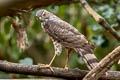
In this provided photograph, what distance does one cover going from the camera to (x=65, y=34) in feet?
7.48

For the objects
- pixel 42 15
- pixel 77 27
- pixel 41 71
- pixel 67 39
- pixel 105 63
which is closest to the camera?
pixel 105 63

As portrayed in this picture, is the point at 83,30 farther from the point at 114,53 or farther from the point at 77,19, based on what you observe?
the point at 114,53

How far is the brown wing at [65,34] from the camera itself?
83.0 inches

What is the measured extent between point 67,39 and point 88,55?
30 centimetres

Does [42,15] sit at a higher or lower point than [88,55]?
higher

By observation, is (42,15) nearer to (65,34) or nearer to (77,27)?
(65,34)

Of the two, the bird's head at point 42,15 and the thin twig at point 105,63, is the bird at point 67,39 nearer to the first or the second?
the bird's head at point 42,15

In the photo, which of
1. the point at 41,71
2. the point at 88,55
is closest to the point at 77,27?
the point at 88,55

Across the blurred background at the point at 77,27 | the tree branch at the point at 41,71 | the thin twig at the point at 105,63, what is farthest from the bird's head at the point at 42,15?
the thin twig at the point at 105,63

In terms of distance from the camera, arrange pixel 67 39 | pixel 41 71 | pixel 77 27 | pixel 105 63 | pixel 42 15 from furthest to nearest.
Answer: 1. pixel 77 27
2. pixel 42 15
3. pixel 67 39
4. pixel 41 71
5. pixel 105 63

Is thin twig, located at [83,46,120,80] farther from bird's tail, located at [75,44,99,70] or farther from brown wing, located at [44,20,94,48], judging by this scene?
brown wing, located at [44,20,94,48]

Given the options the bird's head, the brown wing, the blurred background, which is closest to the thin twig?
the brown wing

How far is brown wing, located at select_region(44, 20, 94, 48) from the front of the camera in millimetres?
2109

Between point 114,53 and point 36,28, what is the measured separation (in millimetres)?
2352
